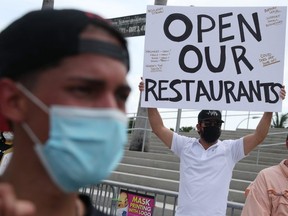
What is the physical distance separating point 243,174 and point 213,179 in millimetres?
5690

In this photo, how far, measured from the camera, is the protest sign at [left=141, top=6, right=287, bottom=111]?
4355mm

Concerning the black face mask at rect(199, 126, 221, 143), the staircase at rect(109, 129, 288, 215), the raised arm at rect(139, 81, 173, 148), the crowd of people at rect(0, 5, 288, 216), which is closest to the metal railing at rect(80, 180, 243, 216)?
the raised arm at rect(139, 81, 173, 148)

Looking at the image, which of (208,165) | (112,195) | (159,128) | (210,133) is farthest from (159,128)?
(112,195)

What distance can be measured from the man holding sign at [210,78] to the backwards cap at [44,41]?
9.23ft

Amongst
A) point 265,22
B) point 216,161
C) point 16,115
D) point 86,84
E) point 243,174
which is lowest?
point 243,174

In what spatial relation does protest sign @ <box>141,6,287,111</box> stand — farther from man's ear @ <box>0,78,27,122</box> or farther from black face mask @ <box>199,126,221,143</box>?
man's ear @ <box>0,78,27,122</box>

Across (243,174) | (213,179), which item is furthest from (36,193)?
(243,174)

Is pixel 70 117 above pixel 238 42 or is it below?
below

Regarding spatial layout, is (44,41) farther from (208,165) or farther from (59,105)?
(208,165)

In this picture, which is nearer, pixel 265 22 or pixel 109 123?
pixel 109 123

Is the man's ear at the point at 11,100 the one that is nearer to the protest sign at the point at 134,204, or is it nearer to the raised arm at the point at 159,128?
the raised arm at the point at 159,128

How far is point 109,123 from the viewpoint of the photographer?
1424 mm

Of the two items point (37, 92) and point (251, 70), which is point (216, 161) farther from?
point (37, 92)

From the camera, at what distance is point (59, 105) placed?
1385 millimetres
